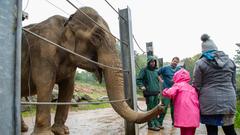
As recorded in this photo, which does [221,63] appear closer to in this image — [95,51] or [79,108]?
[95,51]

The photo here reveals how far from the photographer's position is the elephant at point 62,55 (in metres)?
3.89

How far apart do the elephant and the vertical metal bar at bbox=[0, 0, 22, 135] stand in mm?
2222

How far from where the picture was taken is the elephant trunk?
3231 millimetres

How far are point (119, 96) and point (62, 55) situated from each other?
1071 mm

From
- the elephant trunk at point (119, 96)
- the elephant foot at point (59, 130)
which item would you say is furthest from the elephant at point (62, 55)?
the elephant foot at point (59, 130)

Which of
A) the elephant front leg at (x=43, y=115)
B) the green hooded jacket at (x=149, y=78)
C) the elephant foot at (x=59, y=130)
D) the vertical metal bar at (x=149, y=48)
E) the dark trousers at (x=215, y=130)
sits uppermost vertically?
the vertical metal bar at (x=149, y=48)

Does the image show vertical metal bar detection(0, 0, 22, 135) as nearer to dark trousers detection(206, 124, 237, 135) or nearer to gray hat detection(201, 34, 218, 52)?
dark trousers detection(206, 124, 237, 135)

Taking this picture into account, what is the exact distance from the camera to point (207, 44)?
3.89 m

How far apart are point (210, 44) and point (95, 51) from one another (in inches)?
58.3

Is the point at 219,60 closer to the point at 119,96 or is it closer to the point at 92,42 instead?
the point at 119,96

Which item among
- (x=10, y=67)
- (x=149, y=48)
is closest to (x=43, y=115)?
(x=10, y=67)

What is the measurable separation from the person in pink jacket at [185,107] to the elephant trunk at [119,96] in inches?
26.1

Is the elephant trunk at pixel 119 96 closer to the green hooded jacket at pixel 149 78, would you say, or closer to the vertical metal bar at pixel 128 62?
the vertical metal bar at pixel 128 62

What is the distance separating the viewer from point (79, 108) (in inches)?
563
